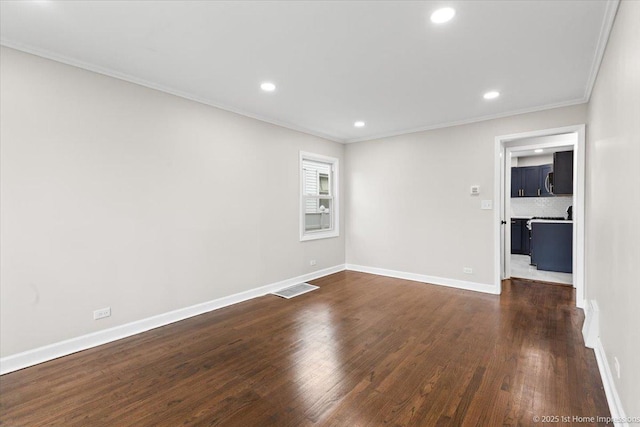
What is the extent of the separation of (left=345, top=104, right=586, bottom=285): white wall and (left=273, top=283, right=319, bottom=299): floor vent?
155cm

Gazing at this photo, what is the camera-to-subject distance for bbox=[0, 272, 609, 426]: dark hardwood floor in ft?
6.26

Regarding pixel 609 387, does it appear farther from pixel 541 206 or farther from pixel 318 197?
pixel 541 206

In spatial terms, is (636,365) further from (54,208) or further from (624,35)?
(54,208)

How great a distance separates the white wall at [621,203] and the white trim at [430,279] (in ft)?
6.37

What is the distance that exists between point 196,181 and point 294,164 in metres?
1.81

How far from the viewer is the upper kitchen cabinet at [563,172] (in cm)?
524

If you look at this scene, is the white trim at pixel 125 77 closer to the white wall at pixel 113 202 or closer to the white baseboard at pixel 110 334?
the white wall at pixel 113 202

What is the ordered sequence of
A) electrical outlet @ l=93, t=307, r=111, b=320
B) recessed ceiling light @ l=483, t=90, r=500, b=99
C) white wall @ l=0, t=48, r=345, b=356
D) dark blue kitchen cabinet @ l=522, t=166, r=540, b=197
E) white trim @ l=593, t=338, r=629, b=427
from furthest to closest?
1. dark blue kitchen cabinet @ l=522, t=166, r=540, b=197
2. recessed ceiling light @ l=483, t=90, r=500, b=99
3. electrical outlet @ l=93, t=307, r=111, b=320
4. white wall @ l=0, t=48, r=345, b=356
5. white trim @ l=593, t=338, r=629, b=427

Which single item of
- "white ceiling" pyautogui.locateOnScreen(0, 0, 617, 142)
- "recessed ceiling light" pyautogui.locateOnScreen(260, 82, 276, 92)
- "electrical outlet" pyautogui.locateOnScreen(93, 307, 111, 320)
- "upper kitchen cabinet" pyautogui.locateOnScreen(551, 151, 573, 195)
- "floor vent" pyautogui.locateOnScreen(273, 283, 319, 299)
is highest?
"recessed ceiling light" pyautogui.locateOnScreen(260, 82, 276, 92)

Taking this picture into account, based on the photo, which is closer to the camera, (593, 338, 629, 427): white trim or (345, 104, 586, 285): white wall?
(593, 338, 629, 427): white trim

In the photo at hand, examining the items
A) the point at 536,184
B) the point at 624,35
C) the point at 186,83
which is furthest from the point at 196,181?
the point at 536,184

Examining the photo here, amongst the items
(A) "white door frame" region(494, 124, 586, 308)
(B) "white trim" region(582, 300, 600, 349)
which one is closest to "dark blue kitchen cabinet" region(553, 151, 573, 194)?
(A) "white door frame" region(494, 124, 586, 308)

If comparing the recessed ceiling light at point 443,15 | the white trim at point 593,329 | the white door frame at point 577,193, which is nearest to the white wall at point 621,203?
the white trim at point 593,329

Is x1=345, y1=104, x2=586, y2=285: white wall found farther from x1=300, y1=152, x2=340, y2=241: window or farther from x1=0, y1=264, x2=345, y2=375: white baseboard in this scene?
x1=0, y1=264, x2=345, y2=375: white baseboard
